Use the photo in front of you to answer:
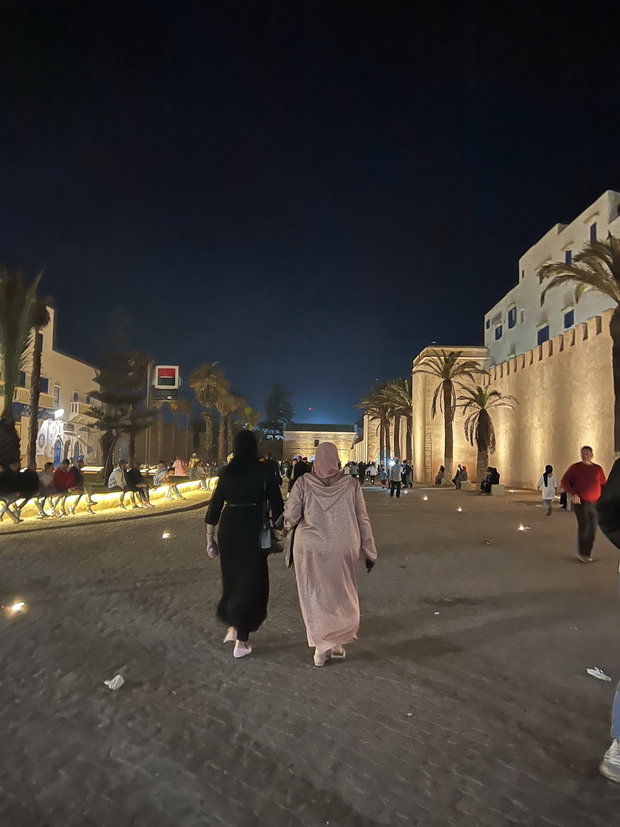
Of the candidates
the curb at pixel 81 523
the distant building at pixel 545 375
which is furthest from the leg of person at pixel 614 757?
the distant building at pixel 545 375

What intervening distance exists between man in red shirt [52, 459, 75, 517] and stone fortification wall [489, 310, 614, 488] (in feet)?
58.2

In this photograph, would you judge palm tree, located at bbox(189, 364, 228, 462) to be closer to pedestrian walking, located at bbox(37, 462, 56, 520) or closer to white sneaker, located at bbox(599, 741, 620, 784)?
pedestrian walking, located at bbox(37, 462, 56, 520)

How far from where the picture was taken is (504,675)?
437cm

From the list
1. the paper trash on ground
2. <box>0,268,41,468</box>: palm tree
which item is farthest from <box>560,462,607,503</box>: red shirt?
<box>0,268,41,468</box>: palm tree

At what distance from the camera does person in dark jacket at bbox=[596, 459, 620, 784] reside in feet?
9.67

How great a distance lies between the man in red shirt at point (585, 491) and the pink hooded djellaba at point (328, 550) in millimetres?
5428

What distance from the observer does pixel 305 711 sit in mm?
3682

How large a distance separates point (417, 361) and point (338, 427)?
205 feet

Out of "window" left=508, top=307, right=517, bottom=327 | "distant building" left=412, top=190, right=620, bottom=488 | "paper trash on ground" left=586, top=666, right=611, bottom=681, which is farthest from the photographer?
"window" left=508, top=307, right=517, bottom=327

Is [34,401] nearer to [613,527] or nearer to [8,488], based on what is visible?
[8,488]

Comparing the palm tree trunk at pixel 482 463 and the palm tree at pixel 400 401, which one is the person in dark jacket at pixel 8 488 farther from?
the palm tree at pixel 400 401

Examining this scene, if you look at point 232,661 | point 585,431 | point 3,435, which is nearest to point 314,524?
point 232,661

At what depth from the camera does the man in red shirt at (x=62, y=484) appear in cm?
1569

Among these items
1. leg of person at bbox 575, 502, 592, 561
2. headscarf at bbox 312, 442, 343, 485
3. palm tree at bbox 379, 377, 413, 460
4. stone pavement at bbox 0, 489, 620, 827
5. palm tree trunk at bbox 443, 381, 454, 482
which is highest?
palm tree at bbox 379, 377, 413, 460
